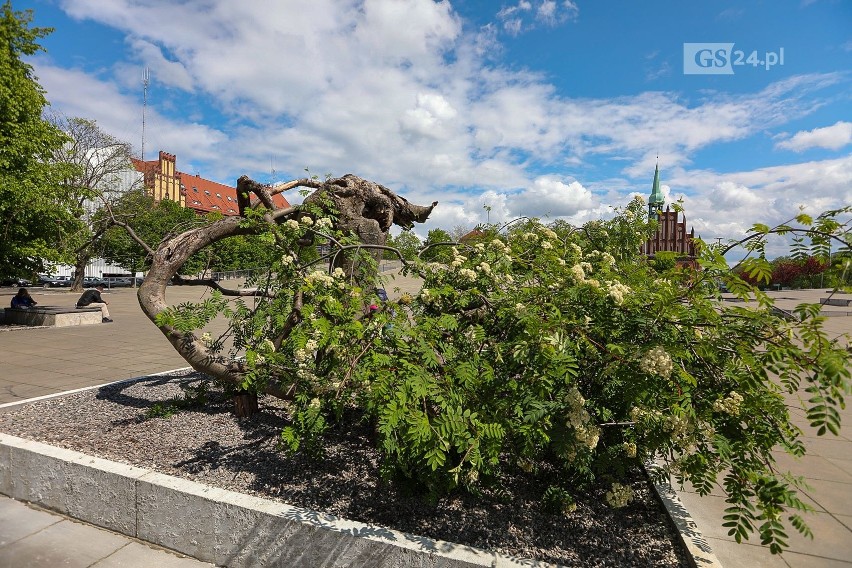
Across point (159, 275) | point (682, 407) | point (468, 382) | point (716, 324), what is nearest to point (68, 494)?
point (159, 275)

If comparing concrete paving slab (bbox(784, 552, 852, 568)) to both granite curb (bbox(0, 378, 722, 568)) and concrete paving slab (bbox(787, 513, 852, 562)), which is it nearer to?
concrete paving slab (bbox(787, 513, 852, 562))

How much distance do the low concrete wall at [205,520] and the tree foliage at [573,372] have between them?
0.40 metres

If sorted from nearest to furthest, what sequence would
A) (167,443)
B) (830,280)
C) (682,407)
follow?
(830,280) < (682,407) < (167,443)

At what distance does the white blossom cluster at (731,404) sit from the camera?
2.17 meters

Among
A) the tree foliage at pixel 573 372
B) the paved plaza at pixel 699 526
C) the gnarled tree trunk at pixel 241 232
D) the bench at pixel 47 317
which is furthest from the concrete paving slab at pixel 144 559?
the bench at pixel 47 317

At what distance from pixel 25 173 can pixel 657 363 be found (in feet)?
48.1

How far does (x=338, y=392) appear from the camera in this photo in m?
2.82

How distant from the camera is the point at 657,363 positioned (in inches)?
82.4

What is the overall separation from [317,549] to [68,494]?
7.05ft

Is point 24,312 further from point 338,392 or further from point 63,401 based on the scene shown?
point 338,392

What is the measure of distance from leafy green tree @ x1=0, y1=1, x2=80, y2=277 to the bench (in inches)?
57.0

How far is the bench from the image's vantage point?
13.2 metres

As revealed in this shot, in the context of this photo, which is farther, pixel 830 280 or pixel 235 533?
pixel 235 533

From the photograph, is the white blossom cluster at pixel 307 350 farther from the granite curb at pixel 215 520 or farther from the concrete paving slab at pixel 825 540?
the concrete paving slab at pixel 825 540
